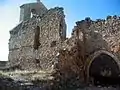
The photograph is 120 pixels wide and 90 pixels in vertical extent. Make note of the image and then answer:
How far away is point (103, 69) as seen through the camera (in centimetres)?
1769

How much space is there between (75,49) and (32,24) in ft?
18.9

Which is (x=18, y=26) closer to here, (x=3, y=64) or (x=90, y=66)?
(x=3, y=64)

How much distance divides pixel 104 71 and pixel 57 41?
409 centimetres

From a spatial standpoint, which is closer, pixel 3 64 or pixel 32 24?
pixel 32 24

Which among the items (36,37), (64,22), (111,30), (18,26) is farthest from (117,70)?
(18,26)

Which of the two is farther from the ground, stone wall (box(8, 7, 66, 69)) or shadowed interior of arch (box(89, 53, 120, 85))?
stone wall (box(8, 7, 66, 69))

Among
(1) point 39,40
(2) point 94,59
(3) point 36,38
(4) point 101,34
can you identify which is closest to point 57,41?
(1) point 39,40

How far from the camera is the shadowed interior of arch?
17.2 metres

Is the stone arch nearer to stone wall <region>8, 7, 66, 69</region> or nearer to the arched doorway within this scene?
the arched doorway

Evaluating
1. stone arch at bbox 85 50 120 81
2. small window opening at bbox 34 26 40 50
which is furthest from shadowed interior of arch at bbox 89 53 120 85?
small window opening at bbox 34 26 40 50

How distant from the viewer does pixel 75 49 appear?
17891mm

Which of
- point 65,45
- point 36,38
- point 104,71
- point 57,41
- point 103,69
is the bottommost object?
point 104,71

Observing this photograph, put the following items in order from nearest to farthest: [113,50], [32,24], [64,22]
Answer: [113,50], [64,22], [32,24]

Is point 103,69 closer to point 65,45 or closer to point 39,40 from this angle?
point 65,45
